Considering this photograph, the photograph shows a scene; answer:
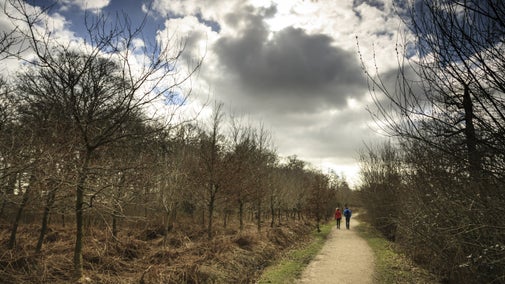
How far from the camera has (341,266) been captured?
1066cm

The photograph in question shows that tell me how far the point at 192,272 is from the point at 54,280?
9.65ft

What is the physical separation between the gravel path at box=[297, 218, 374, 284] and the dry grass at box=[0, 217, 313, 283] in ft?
5.59

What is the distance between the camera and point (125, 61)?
5.07 meters

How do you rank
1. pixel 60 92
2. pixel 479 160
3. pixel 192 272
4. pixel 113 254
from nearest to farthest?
pixel 479 160 → pixel 60 92 → pixel 192 272 → pixel 113 254

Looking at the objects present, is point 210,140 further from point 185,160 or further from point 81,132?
point 81,132

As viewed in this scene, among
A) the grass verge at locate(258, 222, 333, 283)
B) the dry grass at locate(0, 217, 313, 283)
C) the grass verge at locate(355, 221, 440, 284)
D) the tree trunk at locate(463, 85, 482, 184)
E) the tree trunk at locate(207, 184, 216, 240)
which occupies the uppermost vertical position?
the tree trunk at locate(463, 85, 482, 184)

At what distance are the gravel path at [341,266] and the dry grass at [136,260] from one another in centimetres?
170

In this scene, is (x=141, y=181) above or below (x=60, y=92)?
below

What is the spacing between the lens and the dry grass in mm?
6629

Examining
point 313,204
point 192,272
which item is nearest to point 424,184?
point 192,272

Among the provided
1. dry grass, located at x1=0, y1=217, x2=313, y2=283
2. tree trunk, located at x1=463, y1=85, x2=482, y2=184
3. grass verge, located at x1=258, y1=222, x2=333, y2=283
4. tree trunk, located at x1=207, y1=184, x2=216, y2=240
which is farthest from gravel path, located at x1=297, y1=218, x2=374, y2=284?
tree trunk, located at x1=463, y1=85, x2=482, y2=184

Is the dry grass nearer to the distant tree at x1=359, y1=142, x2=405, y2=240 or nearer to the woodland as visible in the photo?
the woodland

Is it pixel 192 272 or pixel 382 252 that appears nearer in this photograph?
pixel 192 272

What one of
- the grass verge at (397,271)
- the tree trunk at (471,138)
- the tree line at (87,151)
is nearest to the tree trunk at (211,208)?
the tree line at (87,151)
